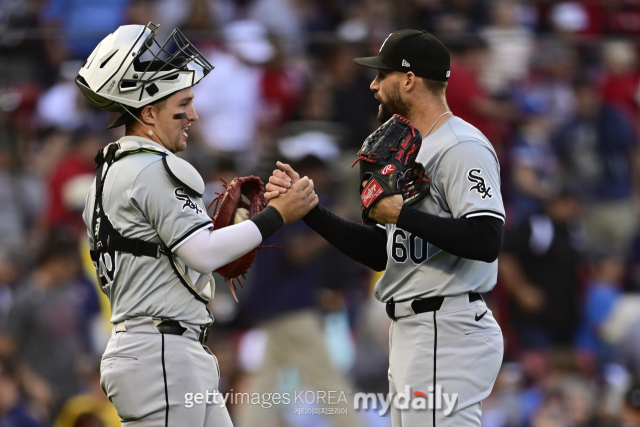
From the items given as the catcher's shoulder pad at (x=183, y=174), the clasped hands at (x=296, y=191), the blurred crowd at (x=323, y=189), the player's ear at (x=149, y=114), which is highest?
the player's ear at (x=149, y=114)

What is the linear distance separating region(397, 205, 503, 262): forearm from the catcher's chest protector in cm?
92

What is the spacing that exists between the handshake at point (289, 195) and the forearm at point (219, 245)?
23 centimetres

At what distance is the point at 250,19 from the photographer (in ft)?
28.8

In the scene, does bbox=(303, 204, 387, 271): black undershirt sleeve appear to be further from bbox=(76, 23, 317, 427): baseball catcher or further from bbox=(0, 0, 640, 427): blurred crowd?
bbox=(0, 0, 640, 427): blurred crowd

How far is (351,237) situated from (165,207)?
1139 mm

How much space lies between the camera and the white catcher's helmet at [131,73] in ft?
12.1

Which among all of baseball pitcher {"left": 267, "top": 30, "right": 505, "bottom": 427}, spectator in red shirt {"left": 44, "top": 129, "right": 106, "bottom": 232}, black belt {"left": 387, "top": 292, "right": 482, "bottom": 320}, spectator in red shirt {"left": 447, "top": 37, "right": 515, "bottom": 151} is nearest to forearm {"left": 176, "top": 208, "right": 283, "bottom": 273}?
baseball pitcher {"left": 267, "top": 30, "right": 505, "bottom": 427}

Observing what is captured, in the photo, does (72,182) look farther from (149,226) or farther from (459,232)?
(459,232)

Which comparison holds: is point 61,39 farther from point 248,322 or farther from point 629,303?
point 629,303

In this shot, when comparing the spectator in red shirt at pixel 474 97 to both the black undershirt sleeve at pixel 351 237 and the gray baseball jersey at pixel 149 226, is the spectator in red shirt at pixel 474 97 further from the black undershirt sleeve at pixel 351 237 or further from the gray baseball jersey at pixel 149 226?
the gray baseball jersey at pixel 149 226

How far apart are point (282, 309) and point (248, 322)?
0.54 metres

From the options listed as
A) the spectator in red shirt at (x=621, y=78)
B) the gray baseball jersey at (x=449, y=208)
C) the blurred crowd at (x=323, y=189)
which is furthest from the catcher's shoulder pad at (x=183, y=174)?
the spectator in red shirt at (x=621, y=78)

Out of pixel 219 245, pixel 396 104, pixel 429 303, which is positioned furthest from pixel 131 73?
pixel 429 303

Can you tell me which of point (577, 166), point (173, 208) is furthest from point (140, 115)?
point (577, 166)
